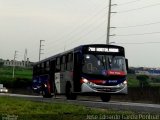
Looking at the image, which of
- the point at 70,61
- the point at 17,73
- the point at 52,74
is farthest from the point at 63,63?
the point at 17,73

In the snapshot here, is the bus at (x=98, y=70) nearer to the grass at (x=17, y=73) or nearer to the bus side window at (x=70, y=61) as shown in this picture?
the bus side window at (x=70, y=61)

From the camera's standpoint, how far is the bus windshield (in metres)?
28.3

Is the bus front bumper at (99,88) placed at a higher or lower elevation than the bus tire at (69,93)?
higher

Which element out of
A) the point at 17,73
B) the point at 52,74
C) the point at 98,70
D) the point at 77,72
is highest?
the point at 98,70

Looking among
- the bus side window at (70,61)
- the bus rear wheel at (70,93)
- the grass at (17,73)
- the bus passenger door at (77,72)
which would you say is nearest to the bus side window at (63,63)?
the bus side window at (70,61)

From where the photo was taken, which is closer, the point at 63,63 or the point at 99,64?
the point at 99,64

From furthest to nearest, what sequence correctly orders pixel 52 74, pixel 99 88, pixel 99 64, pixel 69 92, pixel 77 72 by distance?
→ 1. pixel 52 74
2. pixel 69 92
3. pixel 77 72
4. pixel 99 88
5. pixel 99 64

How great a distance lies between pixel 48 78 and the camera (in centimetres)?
3759

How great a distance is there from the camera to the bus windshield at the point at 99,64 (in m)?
28.3

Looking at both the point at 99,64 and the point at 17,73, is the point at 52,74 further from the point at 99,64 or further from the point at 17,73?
the point at 17,73

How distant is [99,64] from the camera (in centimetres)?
2831

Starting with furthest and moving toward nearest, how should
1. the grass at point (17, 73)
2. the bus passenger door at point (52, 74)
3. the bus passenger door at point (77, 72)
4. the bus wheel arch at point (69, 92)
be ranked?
the grass at point (17, 73)
the bus passenger door at point (52, 74)
the bus wheel arch at point (69, 92)
the bus passenger door at point (77, 72)

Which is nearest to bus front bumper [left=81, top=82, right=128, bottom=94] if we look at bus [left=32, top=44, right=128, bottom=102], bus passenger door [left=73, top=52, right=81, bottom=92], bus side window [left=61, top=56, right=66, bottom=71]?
bus [left=32, top=44, right=128, bottom=102]

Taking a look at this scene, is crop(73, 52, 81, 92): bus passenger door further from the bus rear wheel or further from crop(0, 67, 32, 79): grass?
crop(0, 67, 32, 79): grass
